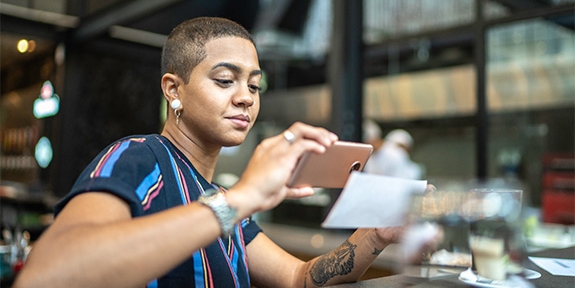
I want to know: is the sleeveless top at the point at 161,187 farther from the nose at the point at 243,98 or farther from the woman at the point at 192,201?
the nose at the point at 243,98

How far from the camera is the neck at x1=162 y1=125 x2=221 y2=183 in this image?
1162mm

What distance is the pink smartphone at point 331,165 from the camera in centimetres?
85

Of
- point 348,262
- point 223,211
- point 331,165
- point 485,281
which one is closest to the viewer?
point 223,211

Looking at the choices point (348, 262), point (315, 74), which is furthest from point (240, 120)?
point (315, 74)

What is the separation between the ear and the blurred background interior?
9.70ft

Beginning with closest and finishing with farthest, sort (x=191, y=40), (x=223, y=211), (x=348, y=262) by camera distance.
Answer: (x=223, y=211) < (x=191, y=40) < (x=348, y=262)

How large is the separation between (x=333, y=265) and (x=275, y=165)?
56 cm

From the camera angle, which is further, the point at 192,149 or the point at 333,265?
the point at 333,265

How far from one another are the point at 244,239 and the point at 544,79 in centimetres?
541

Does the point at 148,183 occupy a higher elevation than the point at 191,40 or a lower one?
lower

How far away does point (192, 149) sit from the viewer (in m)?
1.17

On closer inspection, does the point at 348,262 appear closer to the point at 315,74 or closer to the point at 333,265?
the point at 333,265

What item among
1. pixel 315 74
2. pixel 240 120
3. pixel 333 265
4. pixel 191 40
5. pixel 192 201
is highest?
pixel 315 74

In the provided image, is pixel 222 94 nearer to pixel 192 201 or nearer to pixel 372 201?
pixel 192 201
